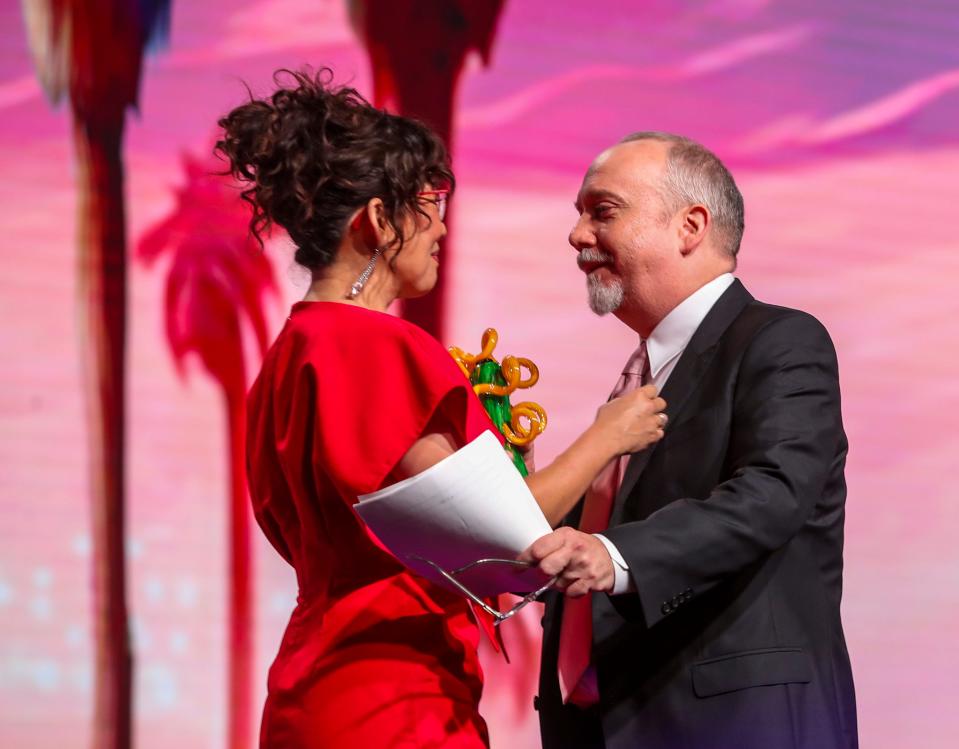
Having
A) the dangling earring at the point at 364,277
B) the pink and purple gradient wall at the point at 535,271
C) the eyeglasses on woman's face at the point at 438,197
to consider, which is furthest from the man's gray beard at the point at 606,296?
the pink and purple gradient wall at the point at 535,271

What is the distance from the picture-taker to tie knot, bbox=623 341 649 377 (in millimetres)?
1848

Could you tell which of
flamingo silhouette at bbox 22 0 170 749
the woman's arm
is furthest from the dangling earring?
flamingo silhouette at bbox 22 0 170 749

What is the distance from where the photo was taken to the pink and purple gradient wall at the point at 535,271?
2.89 meters

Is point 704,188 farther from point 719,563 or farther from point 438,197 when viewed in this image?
point 719,563

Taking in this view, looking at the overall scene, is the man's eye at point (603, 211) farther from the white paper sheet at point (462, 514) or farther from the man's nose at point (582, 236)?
the white paper sheet at point (462, 514)

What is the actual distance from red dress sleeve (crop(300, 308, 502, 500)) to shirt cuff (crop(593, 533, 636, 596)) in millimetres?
222

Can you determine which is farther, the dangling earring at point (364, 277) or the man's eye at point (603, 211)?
the man's eye at point (603, 211)

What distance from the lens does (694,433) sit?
1634mm

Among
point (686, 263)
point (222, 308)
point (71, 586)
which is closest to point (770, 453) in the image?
point (686, 263)

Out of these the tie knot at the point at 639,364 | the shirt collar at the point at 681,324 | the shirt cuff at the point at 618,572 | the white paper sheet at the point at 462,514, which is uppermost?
the shirt collar at the point at 681,324

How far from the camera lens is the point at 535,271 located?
2980mm

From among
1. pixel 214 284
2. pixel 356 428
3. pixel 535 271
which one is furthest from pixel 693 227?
pixel 214 284

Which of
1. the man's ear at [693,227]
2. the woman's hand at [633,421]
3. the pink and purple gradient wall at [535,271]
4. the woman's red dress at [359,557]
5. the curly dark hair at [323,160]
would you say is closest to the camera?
the woman's red dress at [359,557]

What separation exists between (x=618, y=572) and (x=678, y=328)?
498mm
